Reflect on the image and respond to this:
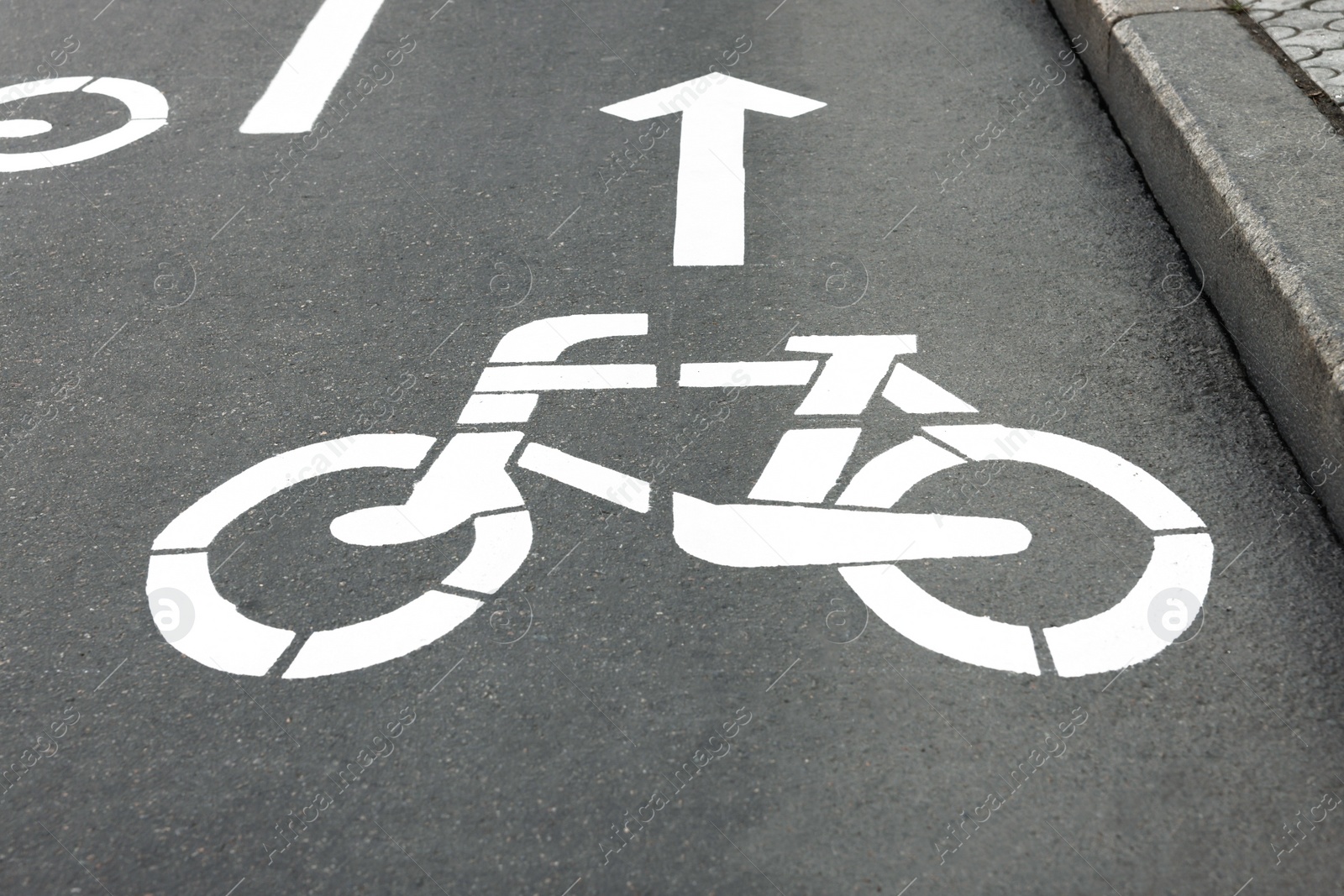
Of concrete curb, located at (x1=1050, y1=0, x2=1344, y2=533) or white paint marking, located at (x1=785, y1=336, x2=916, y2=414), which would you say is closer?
concrete curb, located at (x1=1050, y1=0, x2=1344, y2=533)

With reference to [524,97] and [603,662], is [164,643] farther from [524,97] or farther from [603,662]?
[524,97]

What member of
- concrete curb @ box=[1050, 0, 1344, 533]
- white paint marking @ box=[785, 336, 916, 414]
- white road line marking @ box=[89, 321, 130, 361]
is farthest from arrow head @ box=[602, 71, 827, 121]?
white road line marking @ box=[89, 321, 130, 361]

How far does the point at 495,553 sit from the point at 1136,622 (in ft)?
5.50

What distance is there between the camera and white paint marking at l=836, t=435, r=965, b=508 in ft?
11.4

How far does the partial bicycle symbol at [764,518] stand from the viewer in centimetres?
308

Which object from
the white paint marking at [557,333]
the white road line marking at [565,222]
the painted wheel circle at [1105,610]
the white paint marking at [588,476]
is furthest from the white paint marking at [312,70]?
the painted wheel circle at [1105,610]

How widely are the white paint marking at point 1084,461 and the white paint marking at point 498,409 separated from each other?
1.27 m

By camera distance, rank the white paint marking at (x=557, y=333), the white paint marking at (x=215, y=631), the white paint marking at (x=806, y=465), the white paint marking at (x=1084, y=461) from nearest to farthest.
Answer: the white paint marking at (x=215, y=631) → the white paint marking at (x=1084, y=461) → the white paint marking at (x=806, y=465) → the white paint marking at (x=557, y=333)

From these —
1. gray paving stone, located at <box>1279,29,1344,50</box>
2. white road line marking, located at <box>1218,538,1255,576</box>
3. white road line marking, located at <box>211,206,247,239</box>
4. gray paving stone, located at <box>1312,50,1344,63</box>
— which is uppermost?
white road line marking, located at <box>211,206,247,239</box>

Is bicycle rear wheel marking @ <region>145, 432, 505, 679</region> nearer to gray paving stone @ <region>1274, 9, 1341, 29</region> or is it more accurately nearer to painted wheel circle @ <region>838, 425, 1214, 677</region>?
painted wheel circle @ <region>838, 425, 1214, 677</region>

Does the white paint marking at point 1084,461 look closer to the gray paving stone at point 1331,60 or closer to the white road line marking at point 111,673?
the white road line marking at point 111,673

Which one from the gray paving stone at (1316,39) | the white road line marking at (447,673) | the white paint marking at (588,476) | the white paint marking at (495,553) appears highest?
the white road line marking at (447,673)

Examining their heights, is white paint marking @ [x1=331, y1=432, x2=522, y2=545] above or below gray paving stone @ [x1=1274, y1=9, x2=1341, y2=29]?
above

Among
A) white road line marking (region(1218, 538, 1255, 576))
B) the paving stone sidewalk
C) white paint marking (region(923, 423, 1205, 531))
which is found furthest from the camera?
the paving stone sidewalk
